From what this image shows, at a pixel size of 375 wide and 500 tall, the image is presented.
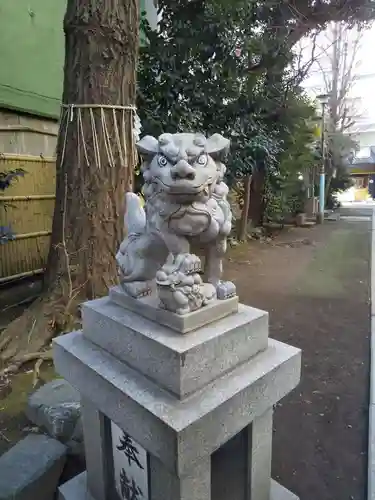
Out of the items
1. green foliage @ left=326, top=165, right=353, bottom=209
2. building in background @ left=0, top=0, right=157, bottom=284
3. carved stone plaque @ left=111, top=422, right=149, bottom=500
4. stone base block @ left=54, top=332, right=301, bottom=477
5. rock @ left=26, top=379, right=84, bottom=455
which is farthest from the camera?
green foliage @ left=326, top=165, right=353, bottom=209

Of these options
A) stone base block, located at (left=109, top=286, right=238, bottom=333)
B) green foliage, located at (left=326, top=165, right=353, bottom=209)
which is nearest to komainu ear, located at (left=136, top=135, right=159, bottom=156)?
stone base block, located at (left=109, top=286, right=238, bottom=333)

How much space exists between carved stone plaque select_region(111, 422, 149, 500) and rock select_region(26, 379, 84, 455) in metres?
0.57

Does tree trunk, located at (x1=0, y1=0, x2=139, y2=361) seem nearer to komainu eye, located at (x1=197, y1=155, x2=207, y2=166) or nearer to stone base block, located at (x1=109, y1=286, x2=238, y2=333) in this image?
stone base block, located at (x1=109, y1=286, x2=238, y2=333)

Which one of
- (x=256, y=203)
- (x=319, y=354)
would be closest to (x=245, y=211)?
(x=256, y=203)

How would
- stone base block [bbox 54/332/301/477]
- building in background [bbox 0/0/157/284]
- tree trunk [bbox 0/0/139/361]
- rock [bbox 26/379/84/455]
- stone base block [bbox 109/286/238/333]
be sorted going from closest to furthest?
stone base block [bbox 54/332/301/477], stone base block [bbox 109/286/238/333], rock [bbox 26/379/84/455], tree trunk [bbox 0/0/139/361], building in background [bbox 0/0/157/284]

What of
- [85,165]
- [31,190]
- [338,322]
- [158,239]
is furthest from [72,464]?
[31,190]

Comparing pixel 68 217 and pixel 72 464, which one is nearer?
pixel 72 464

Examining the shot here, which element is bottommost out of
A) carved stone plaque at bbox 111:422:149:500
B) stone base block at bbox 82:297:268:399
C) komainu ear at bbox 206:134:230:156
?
carved stone plaque at bbox 111:422:149:500

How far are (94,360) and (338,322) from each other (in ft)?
9.79

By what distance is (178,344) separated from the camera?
43.3 inches

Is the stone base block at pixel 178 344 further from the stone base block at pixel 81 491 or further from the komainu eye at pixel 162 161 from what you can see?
the stone base block at pixel 81 491

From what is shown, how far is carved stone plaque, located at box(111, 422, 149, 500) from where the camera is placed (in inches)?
49.6

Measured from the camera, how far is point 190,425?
102cm

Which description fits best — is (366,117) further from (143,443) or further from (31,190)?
(143,443)
